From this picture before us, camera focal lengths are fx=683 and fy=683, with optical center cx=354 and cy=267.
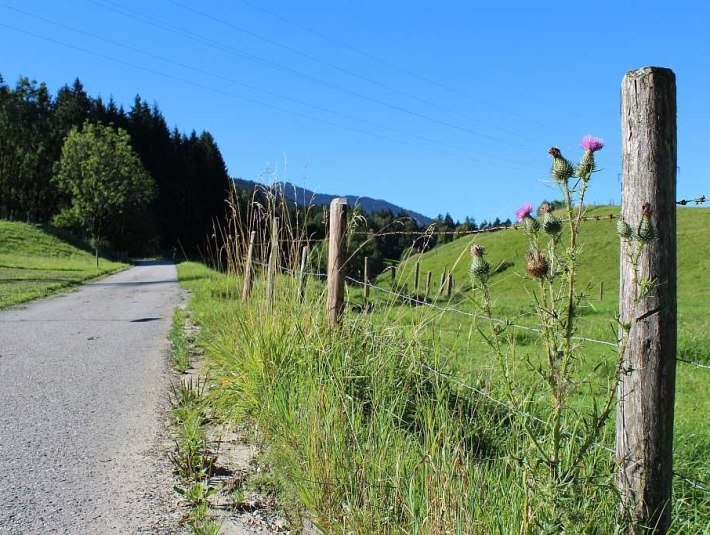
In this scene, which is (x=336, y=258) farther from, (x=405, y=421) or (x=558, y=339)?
(x=558, y=339)

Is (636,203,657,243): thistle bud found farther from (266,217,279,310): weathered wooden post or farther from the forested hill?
the forested hill

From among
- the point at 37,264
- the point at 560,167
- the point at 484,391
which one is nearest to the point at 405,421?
the point at 484,391

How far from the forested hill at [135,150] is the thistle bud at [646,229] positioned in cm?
4326

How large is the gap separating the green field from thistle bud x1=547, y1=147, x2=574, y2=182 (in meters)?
0.37

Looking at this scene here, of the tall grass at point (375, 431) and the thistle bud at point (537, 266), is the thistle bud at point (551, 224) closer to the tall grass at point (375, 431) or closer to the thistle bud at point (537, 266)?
the thistle bud at point (537, 266)

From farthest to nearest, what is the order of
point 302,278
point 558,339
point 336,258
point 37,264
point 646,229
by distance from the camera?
point 37,264, point 302,278, point 336,258, point 558,339, point 646,229

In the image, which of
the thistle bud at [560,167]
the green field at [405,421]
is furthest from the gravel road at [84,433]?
the thistle bud at [560,167]

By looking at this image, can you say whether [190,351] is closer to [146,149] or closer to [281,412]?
[281,412]

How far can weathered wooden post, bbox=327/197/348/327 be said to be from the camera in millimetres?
5188

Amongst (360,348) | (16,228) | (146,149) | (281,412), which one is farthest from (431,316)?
(146,149)

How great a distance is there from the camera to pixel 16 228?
45.5 metres

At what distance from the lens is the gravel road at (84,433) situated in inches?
133

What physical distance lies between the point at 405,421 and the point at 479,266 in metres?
1.49

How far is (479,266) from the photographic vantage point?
7.97 ft
